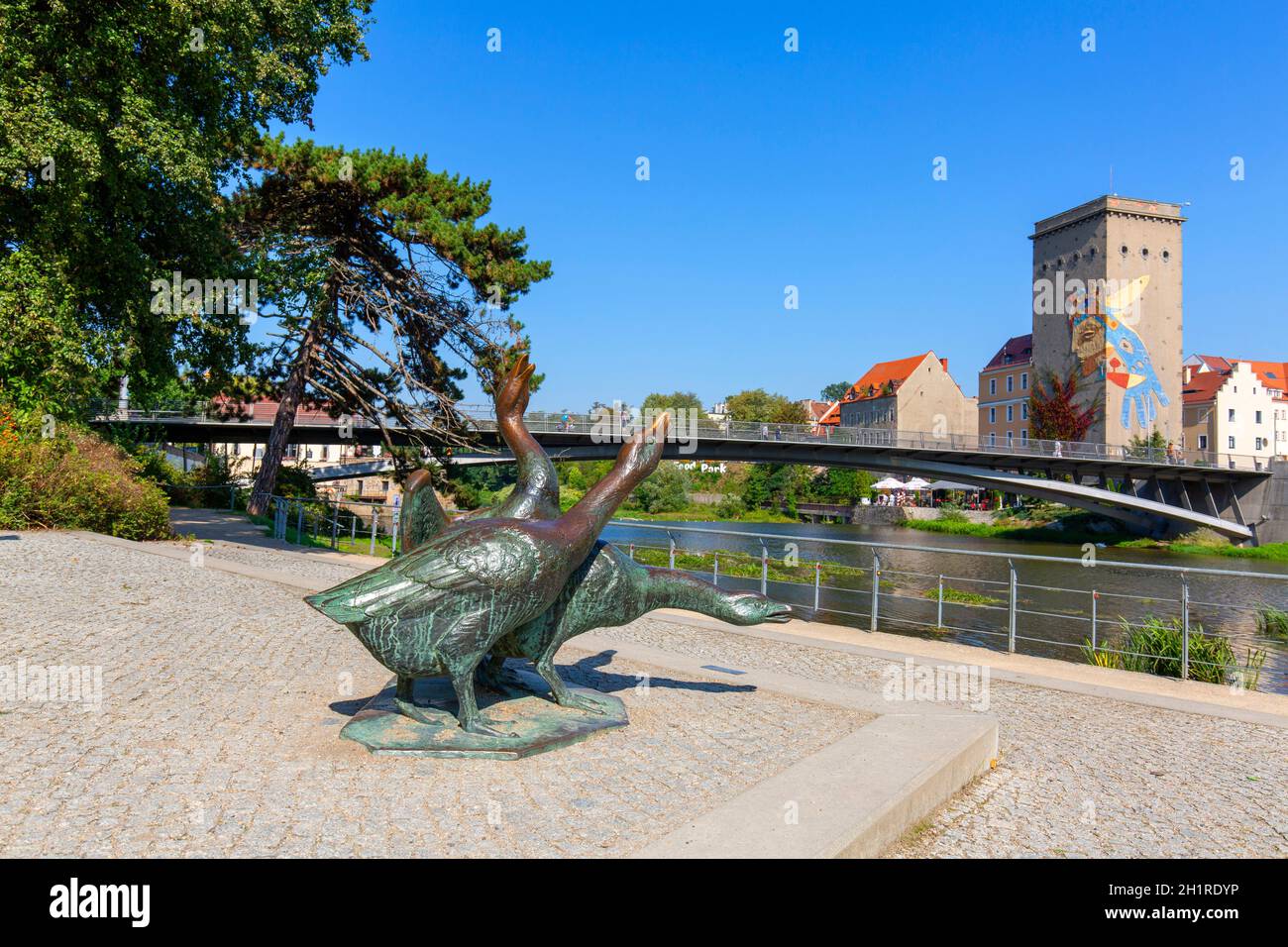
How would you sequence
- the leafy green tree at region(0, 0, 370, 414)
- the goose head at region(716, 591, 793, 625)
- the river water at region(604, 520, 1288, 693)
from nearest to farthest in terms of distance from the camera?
1. the goose head at region(716, 591, 793, 625)
2. the river water at region(604, 520, 1288, 693)
3. the leafy green tree at region(0, 0, 370, 414)

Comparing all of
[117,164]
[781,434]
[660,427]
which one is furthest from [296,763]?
[781,434]

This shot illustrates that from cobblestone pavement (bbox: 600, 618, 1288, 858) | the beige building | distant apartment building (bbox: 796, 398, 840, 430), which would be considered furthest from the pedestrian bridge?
distant apartment building (bbox: 796, 398, 840, 430)

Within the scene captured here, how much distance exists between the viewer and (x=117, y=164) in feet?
45.0

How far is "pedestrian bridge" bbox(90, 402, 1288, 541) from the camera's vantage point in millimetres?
29703

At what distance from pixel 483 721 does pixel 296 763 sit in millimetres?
1007

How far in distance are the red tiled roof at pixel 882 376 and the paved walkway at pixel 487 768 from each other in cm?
6640

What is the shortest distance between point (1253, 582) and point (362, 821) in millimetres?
27224

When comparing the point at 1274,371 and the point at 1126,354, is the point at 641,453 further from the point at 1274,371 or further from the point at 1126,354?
the point at 1274,371

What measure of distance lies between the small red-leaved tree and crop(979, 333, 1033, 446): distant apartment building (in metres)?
2.74

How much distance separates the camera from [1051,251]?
53344 millimetres

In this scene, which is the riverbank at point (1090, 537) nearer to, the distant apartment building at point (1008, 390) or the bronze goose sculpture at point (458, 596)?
the distant apartment building at point (1008, 390)

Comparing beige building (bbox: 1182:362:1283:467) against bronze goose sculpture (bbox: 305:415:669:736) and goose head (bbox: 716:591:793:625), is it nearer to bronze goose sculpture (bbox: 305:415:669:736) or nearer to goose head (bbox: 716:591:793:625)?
goose head (bbox: 716:591:793:625)

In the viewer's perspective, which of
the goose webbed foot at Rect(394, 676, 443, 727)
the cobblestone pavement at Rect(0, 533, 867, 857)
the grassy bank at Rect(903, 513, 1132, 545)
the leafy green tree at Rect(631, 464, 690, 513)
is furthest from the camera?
the leafy green tree at Rect(631, 464, 690, 513)
